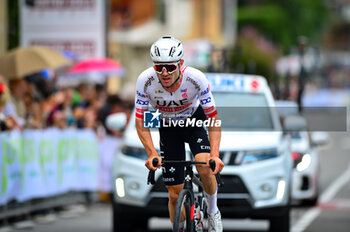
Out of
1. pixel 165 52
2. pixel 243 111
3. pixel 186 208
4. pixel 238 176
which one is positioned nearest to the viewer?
pixel 165 52

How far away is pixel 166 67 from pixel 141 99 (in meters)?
0.63

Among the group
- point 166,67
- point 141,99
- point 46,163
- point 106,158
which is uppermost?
point 166,67

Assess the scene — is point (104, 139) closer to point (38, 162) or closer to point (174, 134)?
point (38, 162)

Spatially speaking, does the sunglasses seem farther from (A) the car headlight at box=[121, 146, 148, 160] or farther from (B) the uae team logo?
(A) the car headlight at box=[121, 146, 148, 160]

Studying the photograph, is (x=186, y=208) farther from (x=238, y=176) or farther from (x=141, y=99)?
(x=238, y=176)

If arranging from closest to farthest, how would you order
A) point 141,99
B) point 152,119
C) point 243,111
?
point 141,99
point 152,119
point 243,111

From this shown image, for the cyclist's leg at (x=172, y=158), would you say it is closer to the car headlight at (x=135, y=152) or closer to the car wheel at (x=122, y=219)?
the car headlight at (x=135, y=152)

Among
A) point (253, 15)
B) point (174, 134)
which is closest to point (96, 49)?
point (174, 134)

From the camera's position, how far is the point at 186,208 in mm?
8398

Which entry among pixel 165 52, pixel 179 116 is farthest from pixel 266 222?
pixel 165 52

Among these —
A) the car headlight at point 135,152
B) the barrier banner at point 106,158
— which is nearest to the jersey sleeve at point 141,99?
the car headlight at point 135,152

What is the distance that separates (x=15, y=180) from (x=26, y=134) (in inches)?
30.6

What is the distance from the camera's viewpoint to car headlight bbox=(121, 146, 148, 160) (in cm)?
1156

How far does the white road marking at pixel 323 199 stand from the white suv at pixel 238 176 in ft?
5.74
